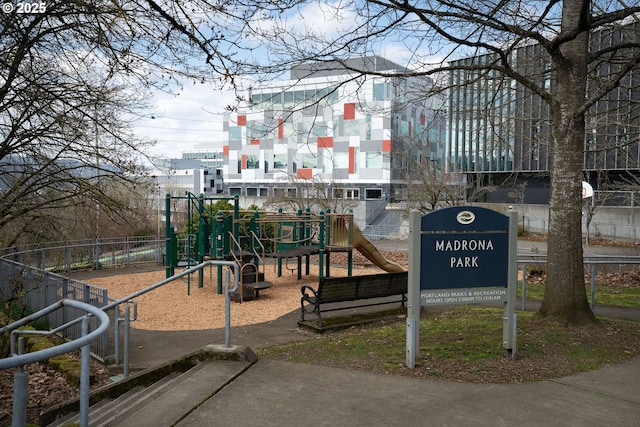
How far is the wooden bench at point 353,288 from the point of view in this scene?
10852 millimetres

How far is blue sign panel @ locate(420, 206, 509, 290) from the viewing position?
21.0 ft

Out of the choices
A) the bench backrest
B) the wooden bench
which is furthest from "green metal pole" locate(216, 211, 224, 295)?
the bench backrest

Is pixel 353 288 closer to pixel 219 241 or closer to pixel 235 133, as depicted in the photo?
pixel 219 241

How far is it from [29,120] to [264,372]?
573cm

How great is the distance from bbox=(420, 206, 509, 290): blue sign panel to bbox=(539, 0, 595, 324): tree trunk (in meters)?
2.08

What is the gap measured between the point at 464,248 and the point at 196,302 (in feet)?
31.4

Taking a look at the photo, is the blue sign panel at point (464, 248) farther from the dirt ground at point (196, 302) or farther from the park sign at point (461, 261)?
the dirt ground at point (196, 302)

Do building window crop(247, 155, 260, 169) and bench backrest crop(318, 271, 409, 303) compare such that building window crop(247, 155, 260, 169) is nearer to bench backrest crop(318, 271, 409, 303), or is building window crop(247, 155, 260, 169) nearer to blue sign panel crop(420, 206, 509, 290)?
bench backrest crop(318, 271, 409, 303)

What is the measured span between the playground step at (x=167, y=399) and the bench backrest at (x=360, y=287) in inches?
190

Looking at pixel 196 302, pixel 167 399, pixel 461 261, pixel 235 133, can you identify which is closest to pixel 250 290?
pixel 196 302

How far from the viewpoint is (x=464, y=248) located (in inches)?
257

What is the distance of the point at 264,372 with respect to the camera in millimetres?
5922

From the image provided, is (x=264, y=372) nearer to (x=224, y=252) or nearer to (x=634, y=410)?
(x=634, y=410)

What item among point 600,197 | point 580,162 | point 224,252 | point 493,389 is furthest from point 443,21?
point 600,197
